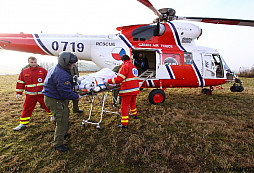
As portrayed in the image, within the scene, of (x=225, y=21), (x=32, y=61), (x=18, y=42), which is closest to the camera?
(x=32, y=61)

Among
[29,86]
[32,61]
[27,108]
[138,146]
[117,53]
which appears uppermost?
[117,53]

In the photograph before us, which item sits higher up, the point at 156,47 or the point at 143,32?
the point at 143,32

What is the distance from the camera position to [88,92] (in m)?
3.06

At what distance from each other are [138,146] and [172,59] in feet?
14.3

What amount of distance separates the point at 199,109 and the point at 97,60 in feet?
15.6

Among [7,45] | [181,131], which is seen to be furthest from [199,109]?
[7,45]

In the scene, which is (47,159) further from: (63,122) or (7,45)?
(7,45)

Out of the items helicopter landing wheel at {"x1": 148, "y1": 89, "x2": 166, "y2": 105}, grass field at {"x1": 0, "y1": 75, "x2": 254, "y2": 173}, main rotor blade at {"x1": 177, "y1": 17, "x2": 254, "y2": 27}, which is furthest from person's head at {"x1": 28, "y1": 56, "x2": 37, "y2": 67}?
main rotor blade at {"x1": 177, "y1": 17, "x2": 254, "y2": 27}

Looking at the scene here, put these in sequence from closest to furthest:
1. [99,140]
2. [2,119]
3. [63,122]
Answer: [63,122], [99,140], [2,119]

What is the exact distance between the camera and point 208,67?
621cm

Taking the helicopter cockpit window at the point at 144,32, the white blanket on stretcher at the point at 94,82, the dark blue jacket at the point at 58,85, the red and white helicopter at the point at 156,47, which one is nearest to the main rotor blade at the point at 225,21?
the red and white helicopter at the point at 156,47

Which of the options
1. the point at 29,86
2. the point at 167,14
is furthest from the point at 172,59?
the point at 29,86

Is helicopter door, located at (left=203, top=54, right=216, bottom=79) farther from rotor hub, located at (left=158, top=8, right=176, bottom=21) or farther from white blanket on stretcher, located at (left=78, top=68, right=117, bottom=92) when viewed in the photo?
white blanket on stretcher, located at (left=78, top=68, right=117, bottom=92)

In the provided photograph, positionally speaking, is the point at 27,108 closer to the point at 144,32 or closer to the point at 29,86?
the point at 29,86
